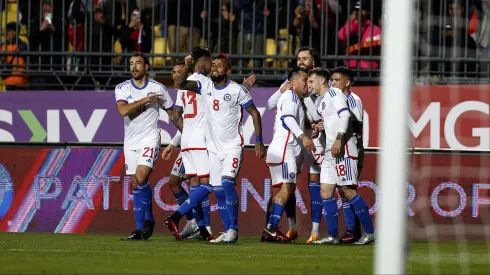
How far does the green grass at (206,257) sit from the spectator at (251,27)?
342cm

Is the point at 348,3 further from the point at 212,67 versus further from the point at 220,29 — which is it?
the point at 212,67

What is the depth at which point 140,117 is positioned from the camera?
41.9ft

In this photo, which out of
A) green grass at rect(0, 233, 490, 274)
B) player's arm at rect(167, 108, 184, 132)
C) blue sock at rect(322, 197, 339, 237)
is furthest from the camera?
player's arm at rect(167, 108, 184, 132)

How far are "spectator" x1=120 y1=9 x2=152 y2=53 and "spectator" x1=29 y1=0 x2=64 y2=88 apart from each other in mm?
867

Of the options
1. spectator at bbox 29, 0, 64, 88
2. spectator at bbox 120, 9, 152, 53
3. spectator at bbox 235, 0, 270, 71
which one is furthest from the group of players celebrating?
spectator at bbox 29, 0, 64, 88

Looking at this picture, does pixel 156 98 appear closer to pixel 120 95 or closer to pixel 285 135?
pixel 120 95

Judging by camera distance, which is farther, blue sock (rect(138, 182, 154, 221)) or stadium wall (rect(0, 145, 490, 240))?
stadium wall (rect(0, 145, 490, 240))

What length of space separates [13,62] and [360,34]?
189 inches

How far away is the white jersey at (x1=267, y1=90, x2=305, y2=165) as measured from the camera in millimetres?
12395

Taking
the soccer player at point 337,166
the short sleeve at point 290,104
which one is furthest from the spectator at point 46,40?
the soccer player at point 337,166

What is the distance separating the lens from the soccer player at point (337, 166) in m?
12.1

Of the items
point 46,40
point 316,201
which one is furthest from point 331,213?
point 46,40

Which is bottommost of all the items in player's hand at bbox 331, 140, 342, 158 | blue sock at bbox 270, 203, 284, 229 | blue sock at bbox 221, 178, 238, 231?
blue sock at bbox 270, 203, 284, 229

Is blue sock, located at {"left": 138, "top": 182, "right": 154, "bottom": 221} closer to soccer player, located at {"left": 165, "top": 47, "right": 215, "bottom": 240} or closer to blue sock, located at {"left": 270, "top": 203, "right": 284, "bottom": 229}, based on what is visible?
soccer player, located at {"left": 165, "top": 47, "right": 215, "bottom": 240}
